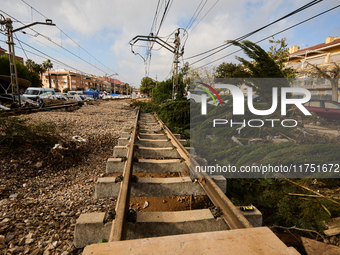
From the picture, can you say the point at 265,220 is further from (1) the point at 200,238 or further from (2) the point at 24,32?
(2) the point at 24,32

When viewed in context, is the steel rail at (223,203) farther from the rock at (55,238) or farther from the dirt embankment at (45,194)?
the rock at (55,238)

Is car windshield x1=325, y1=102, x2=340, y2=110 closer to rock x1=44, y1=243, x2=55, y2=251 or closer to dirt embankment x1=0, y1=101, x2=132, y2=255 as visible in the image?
dirt embankment x1=0, y1=101, x2=132, y2=255

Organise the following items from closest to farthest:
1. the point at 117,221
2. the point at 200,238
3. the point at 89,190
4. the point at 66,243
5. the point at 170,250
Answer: the point at 170,250, the point at 200,238, the point at 117,221, the point at 66,243, the point at 89,190

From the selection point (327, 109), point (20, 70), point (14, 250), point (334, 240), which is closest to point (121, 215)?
A: point (14, 250)

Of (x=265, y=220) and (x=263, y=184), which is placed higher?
(x=263, y=184)

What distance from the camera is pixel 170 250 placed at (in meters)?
1.21

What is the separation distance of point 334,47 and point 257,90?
30.0 m

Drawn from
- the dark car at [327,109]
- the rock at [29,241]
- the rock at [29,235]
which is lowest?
the rock at [29,241]

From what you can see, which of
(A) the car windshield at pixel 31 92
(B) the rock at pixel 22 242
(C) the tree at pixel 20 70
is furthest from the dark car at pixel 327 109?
(C) the tree at pixel 20 70

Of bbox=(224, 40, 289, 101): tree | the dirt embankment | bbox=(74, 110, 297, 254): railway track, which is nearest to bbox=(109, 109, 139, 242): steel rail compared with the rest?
bbox=(74, 110, 297, 254): railway track

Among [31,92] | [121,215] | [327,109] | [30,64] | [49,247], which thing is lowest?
[49,247]

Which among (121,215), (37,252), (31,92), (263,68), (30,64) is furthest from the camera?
(30,64)

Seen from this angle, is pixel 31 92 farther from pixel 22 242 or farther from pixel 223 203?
pixel 223 203

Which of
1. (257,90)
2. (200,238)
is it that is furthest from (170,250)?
(257,90)
